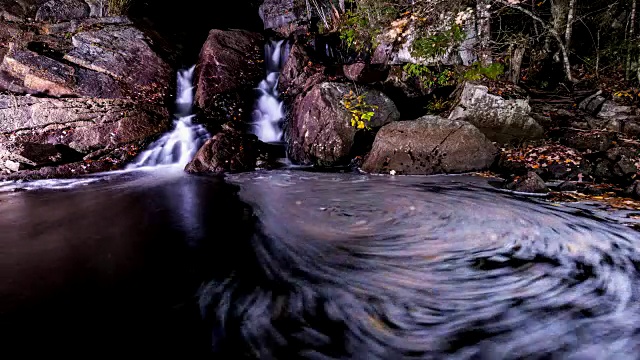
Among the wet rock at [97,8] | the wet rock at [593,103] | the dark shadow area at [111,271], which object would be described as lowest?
the dark shadow area at [111,271]

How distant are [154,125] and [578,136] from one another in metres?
10.3

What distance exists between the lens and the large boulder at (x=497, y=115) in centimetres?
662

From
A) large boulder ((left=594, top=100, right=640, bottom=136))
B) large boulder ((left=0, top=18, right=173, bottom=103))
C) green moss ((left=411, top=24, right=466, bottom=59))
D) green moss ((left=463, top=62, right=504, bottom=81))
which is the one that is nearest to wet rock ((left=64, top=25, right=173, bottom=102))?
large boulder ((left=0, top=18, right=173, bottom=103))

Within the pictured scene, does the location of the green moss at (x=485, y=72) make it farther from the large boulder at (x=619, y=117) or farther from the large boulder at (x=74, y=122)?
the large boulder at (x=74, y=122)

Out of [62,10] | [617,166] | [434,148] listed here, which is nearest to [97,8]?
[62,10]

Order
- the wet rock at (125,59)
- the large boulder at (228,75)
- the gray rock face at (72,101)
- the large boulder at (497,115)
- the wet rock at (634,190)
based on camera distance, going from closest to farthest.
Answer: the wet rock at (634,190) → the large boulder at (497,115) → the gray rock face at (72,101) → the wet rock at (125,59) → the large boulder at (228,75)

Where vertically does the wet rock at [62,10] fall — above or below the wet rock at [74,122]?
above

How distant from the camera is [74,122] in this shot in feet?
27.1

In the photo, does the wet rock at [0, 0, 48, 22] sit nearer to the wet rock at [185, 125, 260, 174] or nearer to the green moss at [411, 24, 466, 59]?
the wet rock at [185, 125, 260, 174]

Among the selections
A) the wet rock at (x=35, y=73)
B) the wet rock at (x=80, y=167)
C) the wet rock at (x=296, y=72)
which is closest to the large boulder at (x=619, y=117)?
the wet rock at (x=296, y=72)

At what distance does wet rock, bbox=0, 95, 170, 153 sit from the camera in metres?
8.00

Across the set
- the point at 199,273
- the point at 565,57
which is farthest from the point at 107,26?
the point at 565,57

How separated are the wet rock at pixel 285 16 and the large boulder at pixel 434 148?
8.86 m

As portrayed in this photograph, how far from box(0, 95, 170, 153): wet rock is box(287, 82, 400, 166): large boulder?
465cm
